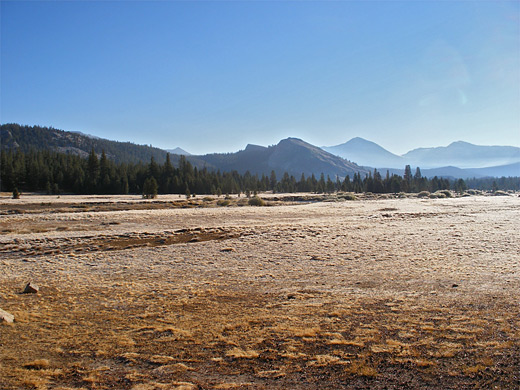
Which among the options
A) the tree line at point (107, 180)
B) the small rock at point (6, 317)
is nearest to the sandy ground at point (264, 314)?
the small rock at point (6, 317)

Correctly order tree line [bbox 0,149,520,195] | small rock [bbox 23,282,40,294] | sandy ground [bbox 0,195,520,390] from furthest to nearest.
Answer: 1. tree line [bbox 0,149,520,195]
2. small rock [bbox 23,282,40,294]
3. sandy ground [bbox 0,195,520,390]

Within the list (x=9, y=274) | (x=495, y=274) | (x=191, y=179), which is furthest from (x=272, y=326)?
(x=191, y=179)

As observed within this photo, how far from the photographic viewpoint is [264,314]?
10.5 meters

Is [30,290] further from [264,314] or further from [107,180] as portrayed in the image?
[107,180]

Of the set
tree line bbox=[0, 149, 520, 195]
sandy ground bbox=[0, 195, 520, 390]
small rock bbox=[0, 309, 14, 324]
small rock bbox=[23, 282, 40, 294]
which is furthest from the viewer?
tree line bbox=[0, 149, 520, 195]

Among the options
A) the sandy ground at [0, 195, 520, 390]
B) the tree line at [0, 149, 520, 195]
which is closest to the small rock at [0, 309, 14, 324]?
the sandy ground at [0, 195, 520, 390]

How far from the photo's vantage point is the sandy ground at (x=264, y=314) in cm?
681

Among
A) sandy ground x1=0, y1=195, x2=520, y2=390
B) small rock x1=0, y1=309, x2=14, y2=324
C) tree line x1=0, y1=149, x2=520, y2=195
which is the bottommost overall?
sandy ground x1=0, y1=195, x2=520, y2=390

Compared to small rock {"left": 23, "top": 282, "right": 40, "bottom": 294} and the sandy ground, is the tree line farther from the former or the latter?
small rock {"left": 23, "top": 282, "right": 40, "bottom": 294}

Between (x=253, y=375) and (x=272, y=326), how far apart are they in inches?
105

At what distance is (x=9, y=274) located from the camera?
15.4 metres

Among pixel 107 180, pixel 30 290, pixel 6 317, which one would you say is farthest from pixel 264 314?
pixel 107 180

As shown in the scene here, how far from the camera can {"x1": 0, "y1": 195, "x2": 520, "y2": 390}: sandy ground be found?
6.81 metres

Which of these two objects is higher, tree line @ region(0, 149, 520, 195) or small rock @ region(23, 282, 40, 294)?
tree line @ region(0, 149, 520, 195)
